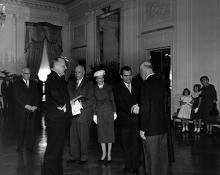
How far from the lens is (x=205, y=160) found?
15.8 feet

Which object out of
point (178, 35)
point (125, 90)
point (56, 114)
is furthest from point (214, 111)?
point (56, 114)

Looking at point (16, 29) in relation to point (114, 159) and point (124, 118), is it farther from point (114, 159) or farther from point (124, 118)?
point (124, 118)

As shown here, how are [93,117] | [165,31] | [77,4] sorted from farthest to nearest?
[77,4] → [165,31] → [93,117]

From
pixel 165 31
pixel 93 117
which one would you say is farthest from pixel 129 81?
pixel 165 31

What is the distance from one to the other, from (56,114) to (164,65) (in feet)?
21.7

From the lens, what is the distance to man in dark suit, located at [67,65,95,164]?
15.3 ft

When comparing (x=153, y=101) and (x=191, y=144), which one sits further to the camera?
(x=191, y=144)

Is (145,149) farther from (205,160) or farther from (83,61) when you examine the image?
(83,61)

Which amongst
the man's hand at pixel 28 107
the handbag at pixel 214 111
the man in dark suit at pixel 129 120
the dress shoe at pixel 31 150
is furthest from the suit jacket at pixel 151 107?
the handbag at pixel 214 111

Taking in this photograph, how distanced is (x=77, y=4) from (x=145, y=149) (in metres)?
11.5

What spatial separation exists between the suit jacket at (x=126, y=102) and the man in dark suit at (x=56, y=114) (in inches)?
32.5

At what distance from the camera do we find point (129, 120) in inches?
165

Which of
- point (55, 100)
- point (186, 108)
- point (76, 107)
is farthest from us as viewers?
point (186, 108)

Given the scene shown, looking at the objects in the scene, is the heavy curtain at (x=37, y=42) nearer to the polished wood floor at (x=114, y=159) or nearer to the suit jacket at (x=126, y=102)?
the polished wood floor at (x=114, y=159)
